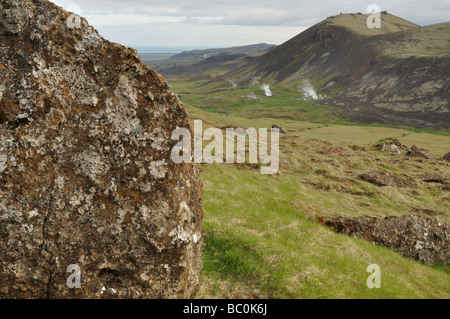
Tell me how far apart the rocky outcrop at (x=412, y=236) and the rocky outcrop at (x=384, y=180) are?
1874 cm

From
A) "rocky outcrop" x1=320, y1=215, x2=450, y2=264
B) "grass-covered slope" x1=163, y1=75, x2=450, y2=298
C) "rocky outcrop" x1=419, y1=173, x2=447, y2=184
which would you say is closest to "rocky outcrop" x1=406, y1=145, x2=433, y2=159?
"rocky outcrop" x1=419, y1=173, x2=447, y2=184

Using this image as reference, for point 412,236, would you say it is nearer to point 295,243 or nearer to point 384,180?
point 295,243

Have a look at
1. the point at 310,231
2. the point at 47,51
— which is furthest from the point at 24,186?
the point at 310,231

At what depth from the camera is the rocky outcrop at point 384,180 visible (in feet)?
119

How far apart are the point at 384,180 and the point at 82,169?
36.5 m

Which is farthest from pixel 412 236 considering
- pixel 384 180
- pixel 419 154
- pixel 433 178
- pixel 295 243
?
pixel 419 154

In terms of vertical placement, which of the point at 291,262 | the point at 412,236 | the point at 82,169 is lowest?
the point at 412,236

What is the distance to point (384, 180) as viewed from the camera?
1449 inches

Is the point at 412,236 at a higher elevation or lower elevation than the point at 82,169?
lower

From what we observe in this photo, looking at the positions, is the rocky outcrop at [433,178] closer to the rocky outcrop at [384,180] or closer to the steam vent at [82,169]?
the rocky outcrop at [384,180]

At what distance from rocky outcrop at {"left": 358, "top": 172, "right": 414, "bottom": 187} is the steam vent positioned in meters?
32.8

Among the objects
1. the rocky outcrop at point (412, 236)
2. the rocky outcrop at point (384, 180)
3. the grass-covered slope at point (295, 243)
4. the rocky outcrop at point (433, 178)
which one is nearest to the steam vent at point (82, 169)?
the grass-covered slope at point (295, 243)

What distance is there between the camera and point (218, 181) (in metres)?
24.7
